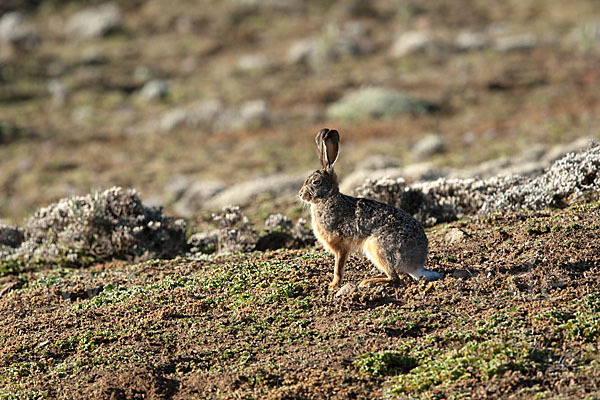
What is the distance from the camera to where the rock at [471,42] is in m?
38.6

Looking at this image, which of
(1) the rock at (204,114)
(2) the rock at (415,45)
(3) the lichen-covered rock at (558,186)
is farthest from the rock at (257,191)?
(2) the rock at (415,45)

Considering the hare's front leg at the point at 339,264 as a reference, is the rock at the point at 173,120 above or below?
above

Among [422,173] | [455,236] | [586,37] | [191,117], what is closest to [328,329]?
[455,236]

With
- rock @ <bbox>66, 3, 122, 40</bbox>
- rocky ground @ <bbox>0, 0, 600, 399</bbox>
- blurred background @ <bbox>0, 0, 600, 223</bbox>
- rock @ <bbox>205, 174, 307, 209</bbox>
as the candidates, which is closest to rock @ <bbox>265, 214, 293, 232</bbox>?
rocky ground @ <bbox>0, 0, 600, 399</bbox>

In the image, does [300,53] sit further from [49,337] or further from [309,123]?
[49,337]

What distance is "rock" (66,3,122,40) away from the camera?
44.3 m

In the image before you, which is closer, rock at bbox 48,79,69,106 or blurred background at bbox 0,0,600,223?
blurred background at bbox 0,0,600,223

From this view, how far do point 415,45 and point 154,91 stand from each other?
1473cm

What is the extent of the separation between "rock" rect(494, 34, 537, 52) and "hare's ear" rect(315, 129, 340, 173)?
3282 cm

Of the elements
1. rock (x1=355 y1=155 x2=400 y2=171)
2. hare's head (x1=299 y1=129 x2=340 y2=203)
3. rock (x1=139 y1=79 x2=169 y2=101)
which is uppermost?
rock (x1=139 y1=79 x2=169 y2=101)

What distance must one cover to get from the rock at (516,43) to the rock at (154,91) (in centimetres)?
1796

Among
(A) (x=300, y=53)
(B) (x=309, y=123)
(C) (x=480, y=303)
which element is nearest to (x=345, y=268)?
(C) (x=480, y=303)

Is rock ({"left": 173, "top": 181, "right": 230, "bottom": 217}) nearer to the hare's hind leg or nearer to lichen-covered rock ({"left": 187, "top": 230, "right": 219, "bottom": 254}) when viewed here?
lichen-covered rock ({"left": 187, "top": 230, "right": 219, "bottom": 254})

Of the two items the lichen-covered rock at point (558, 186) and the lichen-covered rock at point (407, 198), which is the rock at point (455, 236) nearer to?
the lichen-covered rock at point (558, 186)
